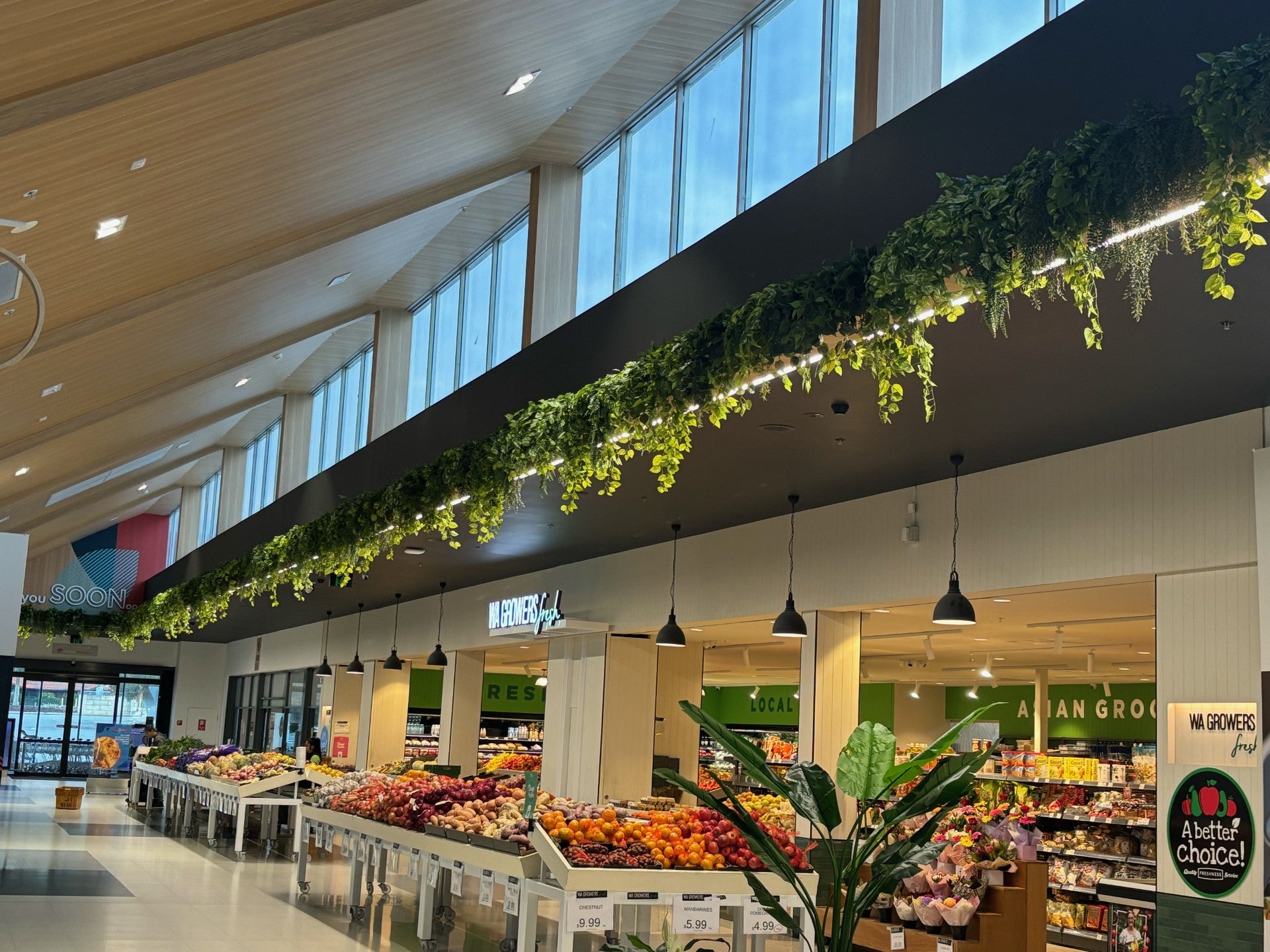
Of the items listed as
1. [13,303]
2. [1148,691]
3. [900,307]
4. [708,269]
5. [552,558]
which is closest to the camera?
[900,307]

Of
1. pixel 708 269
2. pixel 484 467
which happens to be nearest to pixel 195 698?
pixel 484 467

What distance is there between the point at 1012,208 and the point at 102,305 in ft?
24.3

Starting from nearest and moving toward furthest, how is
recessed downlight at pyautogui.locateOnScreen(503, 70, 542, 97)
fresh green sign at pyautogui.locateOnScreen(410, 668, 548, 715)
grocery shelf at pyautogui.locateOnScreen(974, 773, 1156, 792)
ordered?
1. recessed downlight at pyautogui.locateOnScreen(503, 70, 542, 97)
2. grocery shelf at pyautogui.locateOnScreen(974, 773, 1156, 792)
3. fresh green sign at pyautogui.locateOnScreen(410, 668, 548, 715)

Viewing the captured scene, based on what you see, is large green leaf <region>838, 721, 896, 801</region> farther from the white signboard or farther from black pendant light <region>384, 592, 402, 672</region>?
black pendant light <region>384, 592, 402, 672</region>

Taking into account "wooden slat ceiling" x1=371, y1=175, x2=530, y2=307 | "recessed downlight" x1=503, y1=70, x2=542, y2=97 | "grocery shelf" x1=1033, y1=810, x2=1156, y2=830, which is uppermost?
"wooden slat ceiling" x1=371, y1=175, x2=530, y2=307

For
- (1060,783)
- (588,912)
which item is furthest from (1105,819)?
(588,912)

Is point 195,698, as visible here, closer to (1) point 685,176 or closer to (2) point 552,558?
(2) point 552,558

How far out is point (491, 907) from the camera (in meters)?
11.6

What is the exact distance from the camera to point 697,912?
687 centimetres

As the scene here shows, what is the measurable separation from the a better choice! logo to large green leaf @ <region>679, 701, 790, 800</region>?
3.35m

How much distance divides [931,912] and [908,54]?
196 inches

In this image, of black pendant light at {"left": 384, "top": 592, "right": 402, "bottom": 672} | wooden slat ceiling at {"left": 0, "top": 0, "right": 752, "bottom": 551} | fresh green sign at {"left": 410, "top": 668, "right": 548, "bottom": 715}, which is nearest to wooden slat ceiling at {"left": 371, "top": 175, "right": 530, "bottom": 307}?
wooden slat ceiling at {"left": 0, "top": 0, "right": 752, "bottom": 551}

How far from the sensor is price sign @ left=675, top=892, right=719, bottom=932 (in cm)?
681

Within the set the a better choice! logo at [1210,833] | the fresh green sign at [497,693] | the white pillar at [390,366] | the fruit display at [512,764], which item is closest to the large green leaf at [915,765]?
the a better choice! logo at [1210,833]
